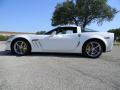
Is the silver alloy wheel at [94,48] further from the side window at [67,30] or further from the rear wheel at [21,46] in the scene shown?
the rear wheel at [21,46]

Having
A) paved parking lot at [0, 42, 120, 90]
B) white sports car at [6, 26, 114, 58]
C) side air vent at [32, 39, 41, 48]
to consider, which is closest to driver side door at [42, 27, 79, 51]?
white sports car at [6, 26, 114, 58]

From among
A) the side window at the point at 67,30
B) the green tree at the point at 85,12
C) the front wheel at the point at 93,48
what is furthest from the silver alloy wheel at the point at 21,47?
the green tree at the point at 85,12

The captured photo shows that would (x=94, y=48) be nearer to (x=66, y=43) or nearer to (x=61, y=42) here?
(x=66, y=43)

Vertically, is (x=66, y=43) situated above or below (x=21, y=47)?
above

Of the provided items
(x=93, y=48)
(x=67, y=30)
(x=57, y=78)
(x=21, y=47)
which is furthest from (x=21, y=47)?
(x=57, y=78)

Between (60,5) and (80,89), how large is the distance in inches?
1456

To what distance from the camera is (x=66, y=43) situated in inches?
416

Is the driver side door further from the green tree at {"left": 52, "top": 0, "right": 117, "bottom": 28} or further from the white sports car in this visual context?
the green tree at {"left": 52, "top": 0, "right": 117, "bottom": 28}

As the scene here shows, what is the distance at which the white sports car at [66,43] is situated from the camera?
10.5 metres

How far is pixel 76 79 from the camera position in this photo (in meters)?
5.80

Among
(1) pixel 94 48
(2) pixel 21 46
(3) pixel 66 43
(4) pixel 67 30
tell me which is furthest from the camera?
(4) pixel 67 30

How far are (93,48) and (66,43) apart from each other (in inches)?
42.1

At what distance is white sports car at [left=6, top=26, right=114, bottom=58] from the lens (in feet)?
34.3

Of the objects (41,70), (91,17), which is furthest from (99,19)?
(41,70)
